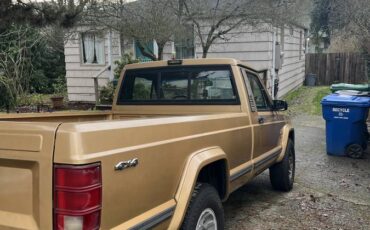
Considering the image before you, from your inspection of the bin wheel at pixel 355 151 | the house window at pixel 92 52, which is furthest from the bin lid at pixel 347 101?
the house window at pixel 92 52

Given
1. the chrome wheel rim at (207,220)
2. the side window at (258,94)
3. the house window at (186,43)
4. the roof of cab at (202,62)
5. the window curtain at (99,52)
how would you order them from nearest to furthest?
1. the chrome wheel rim at (207,220)
2. the roof of cab at (202,62)
3. the side window at (258,94)
4. the house window at (186,43)
5. the window curtain at (99,52)

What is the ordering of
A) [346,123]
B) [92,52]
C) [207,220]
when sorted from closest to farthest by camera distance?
[207,220] < [346,123] < [92,52]

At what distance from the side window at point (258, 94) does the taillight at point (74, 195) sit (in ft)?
9.72

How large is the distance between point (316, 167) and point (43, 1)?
5.81 metres

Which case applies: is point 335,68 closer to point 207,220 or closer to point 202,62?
point 202,62

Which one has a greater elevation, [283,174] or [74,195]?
[74,195]

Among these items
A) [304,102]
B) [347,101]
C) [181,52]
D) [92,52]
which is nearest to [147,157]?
[347,101]

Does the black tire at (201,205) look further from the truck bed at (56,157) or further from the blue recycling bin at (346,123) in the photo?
the blue recycling bin at (346,123)

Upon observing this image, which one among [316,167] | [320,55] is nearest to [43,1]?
[316,167]

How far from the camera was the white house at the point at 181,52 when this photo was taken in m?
12.7

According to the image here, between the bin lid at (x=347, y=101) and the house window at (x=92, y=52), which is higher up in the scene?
the house window at (x=92, y=52)

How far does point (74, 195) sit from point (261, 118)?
9.91 feet

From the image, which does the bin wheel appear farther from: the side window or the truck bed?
the truck bed

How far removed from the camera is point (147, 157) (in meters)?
2.65
